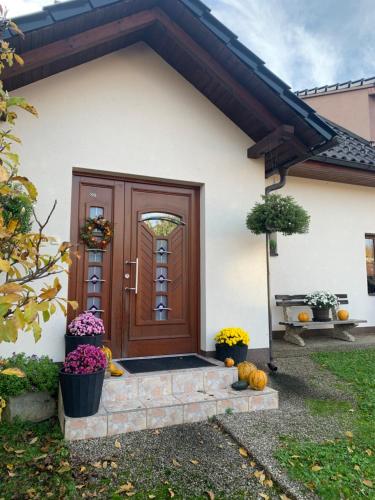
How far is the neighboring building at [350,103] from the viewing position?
9.70m

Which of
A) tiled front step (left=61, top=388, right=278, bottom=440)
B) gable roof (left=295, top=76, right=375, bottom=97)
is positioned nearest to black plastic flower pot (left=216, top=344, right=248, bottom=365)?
tiled front step (left=61, top=388, right=278, bottom=440)

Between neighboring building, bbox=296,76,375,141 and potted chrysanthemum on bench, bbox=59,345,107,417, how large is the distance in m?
9.52

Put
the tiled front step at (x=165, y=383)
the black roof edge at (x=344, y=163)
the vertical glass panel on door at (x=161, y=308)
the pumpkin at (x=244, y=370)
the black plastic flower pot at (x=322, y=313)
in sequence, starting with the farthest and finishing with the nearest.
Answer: the black roof edge at (x=344, y=163), the black plastic flower pot at (x=322, y=313), the vertical glass panel on door at (x=161, y=308), the pumpkin at (x=244, y=370), the tiled front step at (x=165, y=383)

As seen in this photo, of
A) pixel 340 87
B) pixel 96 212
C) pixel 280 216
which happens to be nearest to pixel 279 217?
pixel 280 216

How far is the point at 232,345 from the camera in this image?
4438 millimetres

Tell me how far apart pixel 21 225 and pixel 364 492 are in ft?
11.8

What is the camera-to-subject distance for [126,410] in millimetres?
3279

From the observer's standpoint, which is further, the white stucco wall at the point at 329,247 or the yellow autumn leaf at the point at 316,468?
the white stucco wall at the point at 329,247

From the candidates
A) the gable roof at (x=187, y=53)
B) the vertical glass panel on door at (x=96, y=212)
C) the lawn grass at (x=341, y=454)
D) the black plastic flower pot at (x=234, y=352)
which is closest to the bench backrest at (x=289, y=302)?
the black plastic flower pot at (x=234, y=352)

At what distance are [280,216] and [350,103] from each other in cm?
754

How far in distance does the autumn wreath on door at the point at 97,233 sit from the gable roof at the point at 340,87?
352 inches

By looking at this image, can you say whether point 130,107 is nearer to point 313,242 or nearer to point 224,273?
point 224,273

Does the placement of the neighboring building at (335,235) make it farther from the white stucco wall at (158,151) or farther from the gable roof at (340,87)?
the gable roof at (340,87)

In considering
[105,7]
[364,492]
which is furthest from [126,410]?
[105,7]
